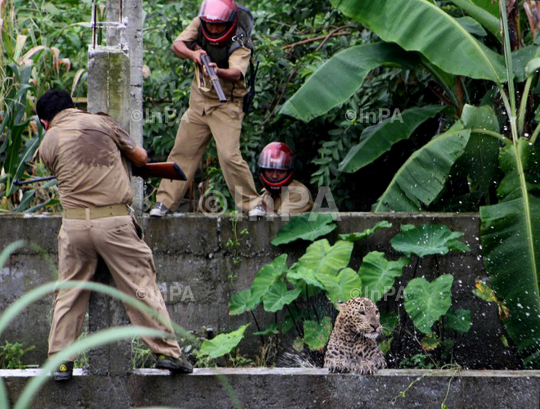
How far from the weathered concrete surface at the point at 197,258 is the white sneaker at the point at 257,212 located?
66 millimetres

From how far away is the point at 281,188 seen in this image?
8367mm

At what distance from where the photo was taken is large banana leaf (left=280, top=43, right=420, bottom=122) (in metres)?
8.58

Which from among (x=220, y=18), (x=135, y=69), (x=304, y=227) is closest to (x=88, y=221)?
(x=135, y=69)

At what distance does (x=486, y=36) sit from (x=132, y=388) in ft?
17.3

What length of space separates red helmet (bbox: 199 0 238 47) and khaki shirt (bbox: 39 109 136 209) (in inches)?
81.2

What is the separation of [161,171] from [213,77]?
147 cm

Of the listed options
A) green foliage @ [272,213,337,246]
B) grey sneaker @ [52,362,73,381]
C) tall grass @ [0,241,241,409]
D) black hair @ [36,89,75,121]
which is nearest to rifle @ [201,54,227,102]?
green foliage @ [272,213,337,246]

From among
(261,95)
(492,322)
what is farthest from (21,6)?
(492,322)

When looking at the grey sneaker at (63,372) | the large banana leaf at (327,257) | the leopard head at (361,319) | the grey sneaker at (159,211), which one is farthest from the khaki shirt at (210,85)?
the grey sneaker at (63,372)

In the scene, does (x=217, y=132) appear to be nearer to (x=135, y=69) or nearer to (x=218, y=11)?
(x=135, y=69)

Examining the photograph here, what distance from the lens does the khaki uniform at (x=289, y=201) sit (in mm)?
8289

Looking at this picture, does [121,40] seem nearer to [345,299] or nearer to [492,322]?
[345,299]

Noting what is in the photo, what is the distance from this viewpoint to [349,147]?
32.9 ft

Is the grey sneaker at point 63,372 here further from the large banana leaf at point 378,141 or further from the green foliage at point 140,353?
the large banana leaf at point 378,141
